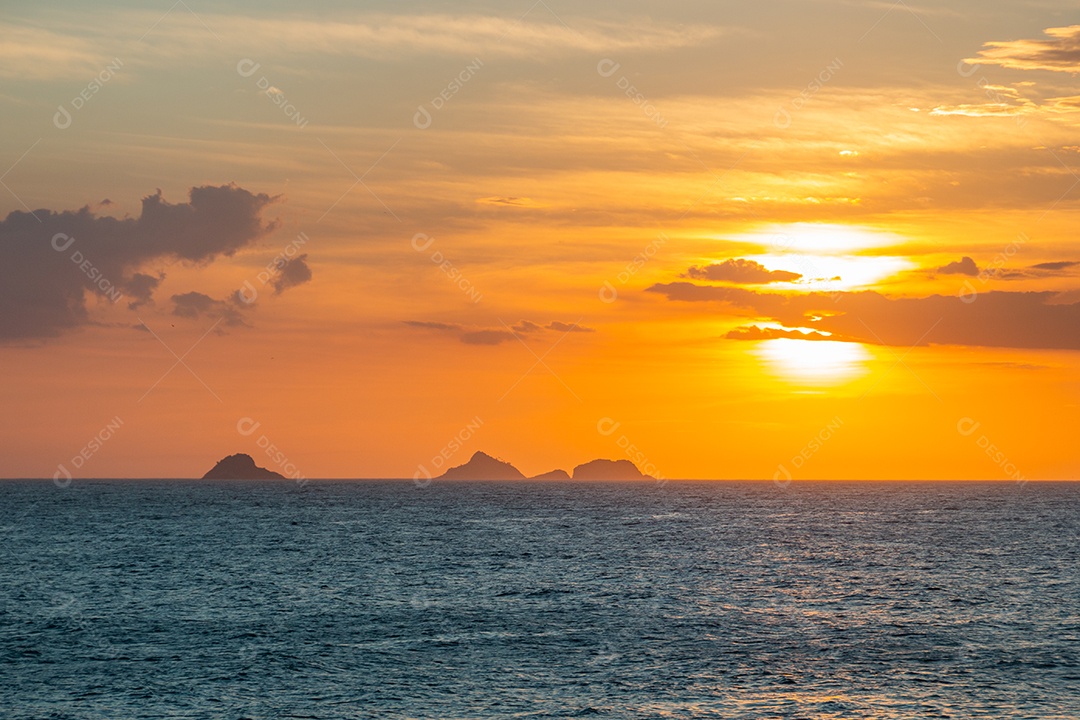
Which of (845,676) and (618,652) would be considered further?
(618,652)

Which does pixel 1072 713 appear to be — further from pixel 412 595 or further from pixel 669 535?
pixel 669 535

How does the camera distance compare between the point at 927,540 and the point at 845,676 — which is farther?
the point at 927,540

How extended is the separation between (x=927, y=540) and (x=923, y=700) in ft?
285

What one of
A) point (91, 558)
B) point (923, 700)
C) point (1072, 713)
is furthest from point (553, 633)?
point (91, 558)

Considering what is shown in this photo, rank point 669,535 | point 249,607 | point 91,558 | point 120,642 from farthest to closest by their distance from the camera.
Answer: point 669,535, point 91,558, point 249,607, point 120,642

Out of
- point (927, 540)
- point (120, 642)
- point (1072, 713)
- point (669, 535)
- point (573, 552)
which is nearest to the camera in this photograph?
point (1072, 713)

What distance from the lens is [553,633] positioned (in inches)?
2272

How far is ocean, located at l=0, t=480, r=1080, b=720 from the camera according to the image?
43031mm

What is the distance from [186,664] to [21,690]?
7.58 metres

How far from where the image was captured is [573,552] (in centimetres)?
10675

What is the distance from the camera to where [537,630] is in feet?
192

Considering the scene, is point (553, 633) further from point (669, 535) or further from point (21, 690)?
point (669, 535)

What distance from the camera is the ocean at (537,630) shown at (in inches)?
1694

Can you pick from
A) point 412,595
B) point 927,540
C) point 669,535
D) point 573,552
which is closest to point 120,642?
point 412,595
